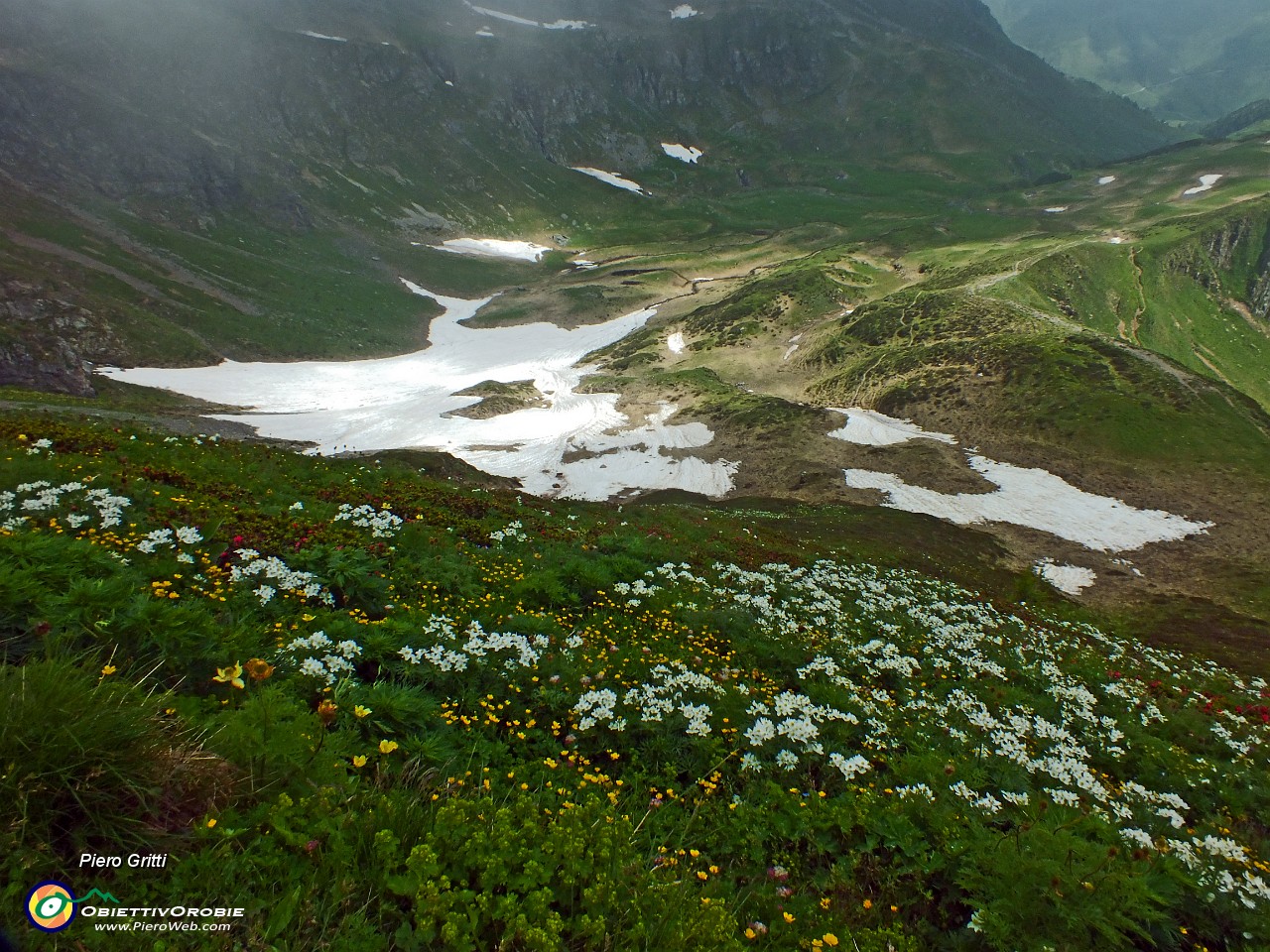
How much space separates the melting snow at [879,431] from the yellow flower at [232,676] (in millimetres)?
67297

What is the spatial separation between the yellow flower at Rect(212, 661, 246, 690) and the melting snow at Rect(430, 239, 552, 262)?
18672cm

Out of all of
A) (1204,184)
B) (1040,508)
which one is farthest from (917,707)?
(1204,184)

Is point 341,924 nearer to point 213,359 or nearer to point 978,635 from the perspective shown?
point 978,635

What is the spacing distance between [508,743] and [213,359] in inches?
3953

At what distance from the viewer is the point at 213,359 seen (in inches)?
3366

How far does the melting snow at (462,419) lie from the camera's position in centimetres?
6325

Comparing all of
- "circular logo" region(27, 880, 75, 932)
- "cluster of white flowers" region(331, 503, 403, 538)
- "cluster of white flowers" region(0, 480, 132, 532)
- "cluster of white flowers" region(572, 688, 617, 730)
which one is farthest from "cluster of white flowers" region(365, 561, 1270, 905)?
"cluster of white flowers" region(0, 480, 132, 532)

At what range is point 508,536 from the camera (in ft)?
47.7

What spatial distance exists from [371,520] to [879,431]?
67.4m

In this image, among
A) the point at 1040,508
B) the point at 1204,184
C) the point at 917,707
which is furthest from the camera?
the point at 1204,184

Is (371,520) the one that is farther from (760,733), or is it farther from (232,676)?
(760,733)

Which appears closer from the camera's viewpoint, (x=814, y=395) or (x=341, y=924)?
(x=341, y=924)

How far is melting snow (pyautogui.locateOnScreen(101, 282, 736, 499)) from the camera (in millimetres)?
63250

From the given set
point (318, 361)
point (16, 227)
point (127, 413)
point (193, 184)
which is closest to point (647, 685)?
point (127, 413)
